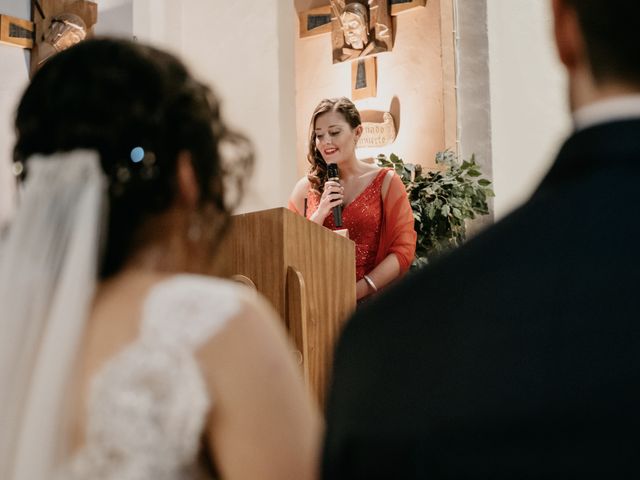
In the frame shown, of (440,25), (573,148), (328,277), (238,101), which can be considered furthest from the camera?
(238,101)

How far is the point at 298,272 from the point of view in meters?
2.94

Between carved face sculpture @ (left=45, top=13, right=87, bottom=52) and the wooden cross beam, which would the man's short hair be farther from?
carved face sculpture @ (left=45, top=13, right=87, bottom=52)

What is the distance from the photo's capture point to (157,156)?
126 cm

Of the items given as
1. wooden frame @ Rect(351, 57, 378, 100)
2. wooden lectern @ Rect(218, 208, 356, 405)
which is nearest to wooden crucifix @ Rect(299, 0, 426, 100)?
wooden frame @ Rect(351, 57, 378, 100)

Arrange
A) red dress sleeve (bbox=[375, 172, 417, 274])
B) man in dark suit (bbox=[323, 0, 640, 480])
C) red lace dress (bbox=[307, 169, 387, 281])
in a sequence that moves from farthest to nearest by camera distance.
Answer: red lace dress (bbox=[307, 169, 387, 281]) < red dress sleeve (bbox=[375, 172, 417, 274]) < man in dark suit (bbox=[323, 0, 640, 480])

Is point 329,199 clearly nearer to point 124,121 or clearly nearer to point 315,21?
point 124,121

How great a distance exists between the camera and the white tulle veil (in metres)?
1.17

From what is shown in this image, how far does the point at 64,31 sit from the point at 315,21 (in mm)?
2112

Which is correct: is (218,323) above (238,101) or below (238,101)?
below

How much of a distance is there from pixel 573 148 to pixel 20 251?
907 mm

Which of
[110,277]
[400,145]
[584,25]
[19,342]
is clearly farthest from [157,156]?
[400,145]

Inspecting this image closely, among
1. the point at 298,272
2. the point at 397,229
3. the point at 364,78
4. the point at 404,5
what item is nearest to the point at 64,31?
the point at 364,78

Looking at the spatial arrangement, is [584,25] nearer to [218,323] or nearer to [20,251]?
[218,323]

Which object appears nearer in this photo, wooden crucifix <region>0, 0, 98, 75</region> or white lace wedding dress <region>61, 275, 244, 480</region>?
white lace wedding dress <region>61, 275, 244, 480</region>
